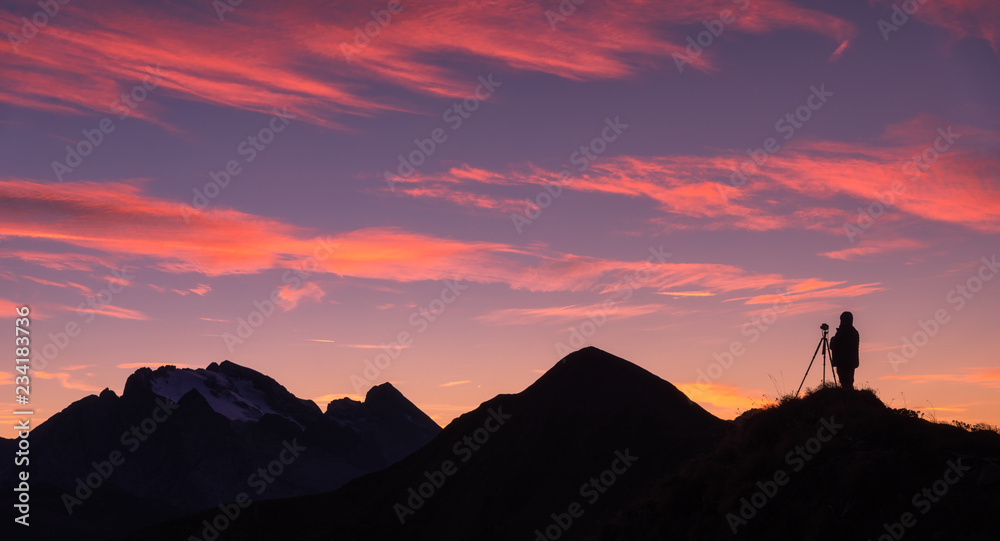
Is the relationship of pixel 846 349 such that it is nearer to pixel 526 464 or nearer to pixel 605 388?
pixel 526 464

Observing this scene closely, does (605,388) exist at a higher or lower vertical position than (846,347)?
higher

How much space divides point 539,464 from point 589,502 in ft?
22.7

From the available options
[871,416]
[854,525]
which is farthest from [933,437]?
[854,525]

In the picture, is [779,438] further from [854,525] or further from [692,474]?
[854,525]

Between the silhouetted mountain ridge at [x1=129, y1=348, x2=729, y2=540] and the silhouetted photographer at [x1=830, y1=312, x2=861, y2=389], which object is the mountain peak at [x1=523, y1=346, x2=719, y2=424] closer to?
the silhouetted mountain ridge at [x1=129, y1=348, x2=729, y2=540]

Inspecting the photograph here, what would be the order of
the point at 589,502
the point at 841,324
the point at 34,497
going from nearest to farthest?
the point at 841,324 < the point at 589,502 < the point at 34,497

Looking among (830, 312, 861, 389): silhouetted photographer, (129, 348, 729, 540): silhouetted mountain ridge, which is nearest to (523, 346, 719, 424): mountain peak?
(129, 348, 729, 540): silhouetted mountain ridge

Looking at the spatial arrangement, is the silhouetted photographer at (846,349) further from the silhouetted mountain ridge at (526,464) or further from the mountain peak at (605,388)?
the mountain peak at (605,388)

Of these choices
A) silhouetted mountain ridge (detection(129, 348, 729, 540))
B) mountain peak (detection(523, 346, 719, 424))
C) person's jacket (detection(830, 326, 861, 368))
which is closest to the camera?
person's jacket (detection(830, 326, 861, 368))

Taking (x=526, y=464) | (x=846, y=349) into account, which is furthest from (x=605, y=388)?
(x=846, y=349)

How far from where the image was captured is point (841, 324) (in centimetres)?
2456

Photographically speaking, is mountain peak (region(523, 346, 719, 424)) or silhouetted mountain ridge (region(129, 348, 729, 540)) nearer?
silhouetted mountain ridge (region(129, 348, 729, 540))

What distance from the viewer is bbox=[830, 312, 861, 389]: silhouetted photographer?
79.6ft

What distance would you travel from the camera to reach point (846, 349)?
24.2 m
